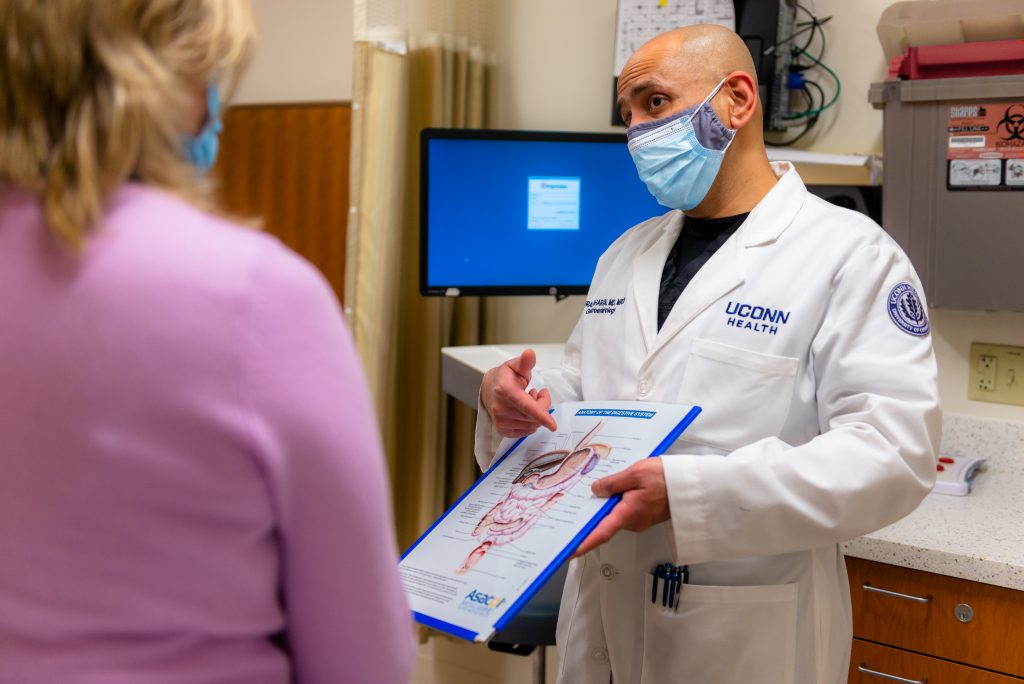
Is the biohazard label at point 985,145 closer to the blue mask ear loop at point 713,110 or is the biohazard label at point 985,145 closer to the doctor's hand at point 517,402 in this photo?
the blue mask ear loop at point 713,110

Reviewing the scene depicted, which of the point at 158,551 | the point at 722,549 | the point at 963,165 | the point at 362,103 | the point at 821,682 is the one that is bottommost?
the point at 821,682

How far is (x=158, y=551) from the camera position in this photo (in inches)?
24.2

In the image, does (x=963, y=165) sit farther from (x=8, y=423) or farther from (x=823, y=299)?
(x=8, y=423)

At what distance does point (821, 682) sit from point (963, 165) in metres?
1.09

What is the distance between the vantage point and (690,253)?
1.49 meters

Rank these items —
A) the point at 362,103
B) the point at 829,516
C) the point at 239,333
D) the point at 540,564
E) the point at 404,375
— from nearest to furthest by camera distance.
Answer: the point at 239,333
the point at 540,564
the point at 829,516
the point at 362,103
the point at 404,375

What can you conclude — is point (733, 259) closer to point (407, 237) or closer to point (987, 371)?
point (987, 371)

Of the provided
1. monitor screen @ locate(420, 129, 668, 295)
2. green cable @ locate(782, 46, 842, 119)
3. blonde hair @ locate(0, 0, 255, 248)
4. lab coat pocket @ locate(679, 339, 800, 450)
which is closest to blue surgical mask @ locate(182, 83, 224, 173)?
blonde hair @ locate(0, 0, 255, 248)

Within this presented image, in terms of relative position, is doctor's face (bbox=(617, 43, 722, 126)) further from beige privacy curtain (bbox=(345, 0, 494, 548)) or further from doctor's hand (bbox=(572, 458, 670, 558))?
beige privacy curtain (bbox=(345, 0, 494, 548))

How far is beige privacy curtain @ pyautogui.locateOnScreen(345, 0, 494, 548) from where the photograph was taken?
92.2 inches

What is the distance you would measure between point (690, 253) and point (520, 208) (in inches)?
31.3

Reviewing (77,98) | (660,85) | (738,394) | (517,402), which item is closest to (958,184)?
(660,85)

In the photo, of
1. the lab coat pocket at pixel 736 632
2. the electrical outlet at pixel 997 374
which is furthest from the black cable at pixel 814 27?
the lab coat pocket at pixel 736 632

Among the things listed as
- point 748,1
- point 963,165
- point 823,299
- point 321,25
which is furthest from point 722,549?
point 321,25
